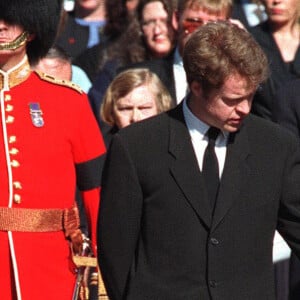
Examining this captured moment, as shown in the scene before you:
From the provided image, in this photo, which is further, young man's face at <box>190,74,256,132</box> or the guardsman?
the guardsman

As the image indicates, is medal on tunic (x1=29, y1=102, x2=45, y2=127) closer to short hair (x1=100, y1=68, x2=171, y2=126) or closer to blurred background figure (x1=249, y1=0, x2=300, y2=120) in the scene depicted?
short hair (x1=100, y1=68, x2=171, y2=126)

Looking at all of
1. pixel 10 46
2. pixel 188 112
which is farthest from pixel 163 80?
pixel 188 112

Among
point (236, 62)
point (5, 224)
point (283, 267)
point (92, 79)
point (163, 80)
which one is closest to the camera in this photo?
point (236, 62)

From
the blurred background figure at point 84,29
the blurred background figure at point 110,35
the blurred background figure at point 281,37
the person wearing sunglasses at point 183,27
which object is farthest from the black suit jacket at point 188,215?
the blurred background figure at point 84,29

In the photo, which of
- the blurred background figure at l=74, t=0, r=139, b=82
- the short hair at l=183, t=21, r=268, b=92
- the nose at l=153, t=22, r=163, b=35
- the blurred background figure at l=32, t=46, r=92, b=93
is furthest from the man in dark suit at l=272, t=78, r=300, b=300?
the blurred background figure at l=74, t=0, r=139, b=82

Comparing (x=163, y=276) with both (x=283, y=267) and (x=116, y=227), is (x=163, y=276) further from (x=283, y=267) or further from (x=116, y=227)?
(x=283, y=267)

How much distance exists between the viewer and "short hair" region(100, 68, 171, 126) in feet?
23.8

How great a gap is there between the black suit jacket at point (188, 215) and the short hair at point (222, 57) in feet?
0.72

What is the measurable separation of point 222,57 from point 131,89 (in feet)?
8.61

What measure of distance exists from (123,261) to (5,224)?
931mm

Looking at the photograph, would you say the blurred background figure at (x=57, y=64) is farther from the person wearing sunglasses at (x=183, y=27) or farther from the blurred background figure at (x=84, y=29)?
the blurred background figure at (x=84, y=29)

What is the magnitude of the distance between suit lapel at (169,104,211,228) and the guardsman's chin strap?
3.92 feet

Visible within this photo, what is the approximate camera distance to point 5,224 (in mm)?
5648

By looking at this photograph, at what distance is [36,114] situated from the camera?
5.79m
